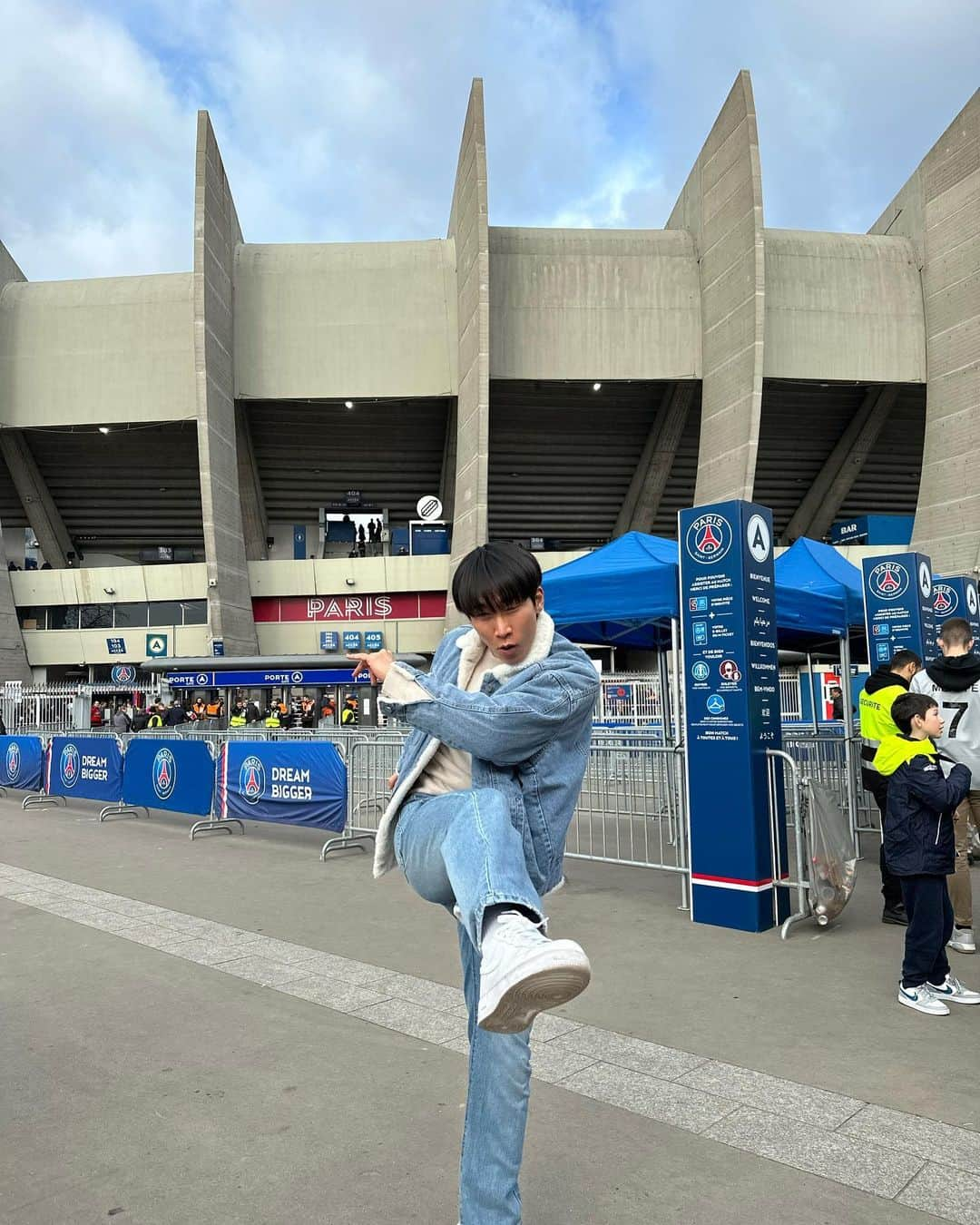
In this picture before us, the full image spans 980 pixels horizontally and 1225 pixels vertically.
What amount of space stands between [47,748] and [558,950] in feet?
47.6

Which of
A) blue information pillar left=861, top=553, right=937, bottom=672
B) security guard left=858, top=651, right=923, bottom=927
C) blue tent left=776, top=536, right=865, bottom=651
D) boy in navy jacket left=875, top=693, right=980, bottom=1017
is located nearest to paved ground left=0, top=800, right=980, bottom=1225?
boy in navy jacket left=875, top=693, right=980, bottom=1017

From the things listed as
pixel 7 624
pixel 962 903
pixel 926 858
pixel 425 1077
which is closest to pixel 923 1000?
pixel 926 858

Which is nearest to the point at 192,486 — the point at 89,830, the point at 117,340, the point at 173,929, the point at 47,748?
the point at 117,340

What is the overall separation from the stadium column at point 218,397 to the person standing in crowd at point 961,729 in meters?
27.2

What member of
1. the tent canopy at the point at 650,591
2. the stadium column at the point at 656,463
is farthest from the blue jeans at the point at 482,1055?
the stadium column at the point at 656,463

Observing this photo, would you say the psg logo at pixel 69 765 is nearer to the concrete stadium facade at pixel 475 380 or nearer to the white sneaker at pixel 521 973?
the white sneaker at pixel 521 973

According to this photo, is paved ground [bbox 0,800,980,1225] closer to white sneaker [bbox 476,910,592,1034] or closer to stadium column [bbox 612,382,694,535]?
white sneaker [bbox 476,910,592,1034]

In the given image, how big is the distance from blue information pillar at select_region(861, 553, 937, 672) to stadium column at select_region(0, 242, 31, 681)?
3188 cm

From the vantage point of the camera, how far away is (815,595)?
9648 mm

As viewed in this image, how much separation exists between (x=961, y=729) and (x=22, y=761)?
14254mm

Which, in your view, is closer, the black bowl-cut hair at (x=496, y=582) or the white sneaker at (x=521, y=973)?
the white sneaker at (x=521, y=973)

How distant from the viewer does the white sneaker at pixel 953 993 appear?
179 inches

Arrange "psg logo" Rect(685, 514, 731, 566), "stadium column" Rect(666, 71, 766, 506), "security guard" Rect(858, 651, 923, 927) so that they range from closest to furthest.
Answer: "security guard" Rect(858, 651, 923, 927) → "psg logo" Rect(685, 514, 731, 566) → "stadium column" Rect(666, 71, 766, 506)

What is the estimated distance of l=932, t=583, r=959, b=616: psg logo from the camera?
43.3ft
